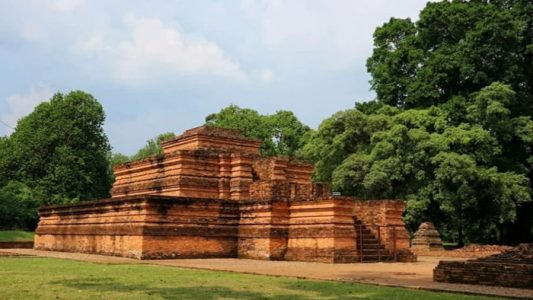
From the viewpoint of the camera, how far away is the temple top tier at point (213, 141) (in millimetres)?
25312

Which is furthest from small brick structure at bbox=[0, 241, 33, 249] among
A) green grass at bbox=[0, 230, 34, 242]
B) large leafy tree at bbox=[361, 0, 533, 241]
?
large leafy tree at bbox=[361, 0, 533, 241]

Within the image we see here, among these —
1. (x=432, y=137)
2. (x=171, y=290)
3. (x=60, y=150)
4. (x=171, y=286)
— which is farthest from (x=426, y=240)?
(x=60, y=150)

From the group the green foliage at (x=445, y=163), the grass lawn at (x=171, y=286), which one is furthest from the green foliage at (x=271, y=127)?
the grass lawn at (x=171, y=286)

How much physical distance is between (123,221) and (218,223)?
3037 mm

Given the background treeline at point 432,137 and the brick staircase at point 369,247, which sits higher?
the background treeline at point 432,137

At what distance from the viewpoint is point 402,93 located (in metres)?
37.6

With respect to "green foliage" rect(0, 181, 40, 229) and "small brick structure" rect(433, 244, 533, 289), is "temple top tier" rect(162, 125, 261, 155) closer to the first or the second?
"small brick structure" rect(433, 244, 533, 289)

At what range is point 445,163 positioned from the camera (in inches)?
1118

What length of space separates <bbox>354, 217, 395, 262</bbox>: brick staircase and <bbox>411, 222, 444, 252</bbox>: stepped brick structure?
10095 millimetres

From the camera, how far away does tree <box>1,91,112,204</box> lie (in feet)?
142

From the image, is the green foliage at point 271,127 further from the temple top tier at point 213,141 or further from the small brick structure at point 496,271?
the small brick structure at point 496,271

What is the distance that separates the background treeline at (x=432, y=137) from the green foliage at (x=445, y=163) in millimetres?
58

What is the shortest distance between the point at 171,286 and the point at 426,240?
2132 centimetres

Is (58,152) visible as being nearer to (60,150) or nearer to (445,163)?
(60,150)
